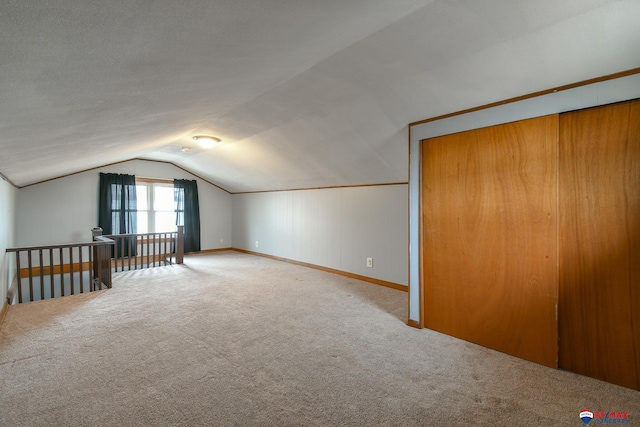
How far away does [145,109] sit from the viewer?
2.16 meters

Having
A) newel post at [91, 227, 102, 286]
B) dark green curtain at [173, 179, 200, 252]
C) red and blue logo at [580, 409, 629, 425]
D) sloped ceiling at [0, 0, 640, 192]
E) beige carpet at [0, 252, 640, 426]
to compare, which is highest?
sloped ceiling at [0, 0, 640, 192]

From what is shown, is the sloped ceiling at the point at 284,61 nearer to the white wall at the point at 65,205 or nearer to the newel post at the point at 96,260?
the newel post at the point at 96,260

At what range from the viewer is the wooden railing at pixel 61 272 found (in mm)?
3688

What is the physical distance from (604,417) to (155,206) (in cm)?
765

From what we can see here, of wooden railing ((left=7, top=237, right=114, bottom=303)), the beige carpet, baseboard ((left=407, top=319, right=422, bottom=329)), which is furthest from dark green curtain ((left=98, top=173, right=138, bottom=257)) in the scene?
baseboard ((left=407, top=319, right=422, bottom=329))

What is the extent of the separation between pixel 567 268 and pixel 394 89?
1927 millimetres

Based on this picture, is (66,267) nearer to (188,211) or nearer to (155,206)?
(155,206)

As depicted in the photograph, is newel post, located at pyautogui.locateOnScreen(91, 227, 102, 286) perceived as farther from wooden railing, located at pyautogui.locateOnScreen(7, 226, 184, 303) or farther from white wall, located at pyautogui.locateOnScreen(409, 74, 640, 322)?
white wall, located at pyautogui.locateOnScreen(409, 74, 640, 322)

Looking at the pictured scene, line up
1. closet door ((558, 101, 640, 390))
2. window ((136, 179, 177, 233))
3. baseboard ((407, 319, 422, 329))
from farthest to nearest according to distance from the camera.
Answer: window ((136, 179, 177, 233))
baseboard ((407, 319, 422, 329))
closet door ((558, 101, 640, 390))

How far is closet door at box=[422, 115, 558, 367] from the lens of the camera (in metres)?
2.20

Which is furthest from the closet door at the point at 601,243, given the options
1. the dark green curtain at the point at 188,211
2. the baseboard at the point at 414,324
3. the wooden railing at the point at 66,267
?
the dark green curtain at the point at 188,211

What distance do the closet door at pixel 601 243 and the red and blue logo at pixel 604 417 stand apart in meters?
0.40

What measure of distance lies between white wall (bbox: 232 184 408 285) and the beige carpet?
1.05m

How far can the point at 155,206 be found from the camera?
22.5ft
